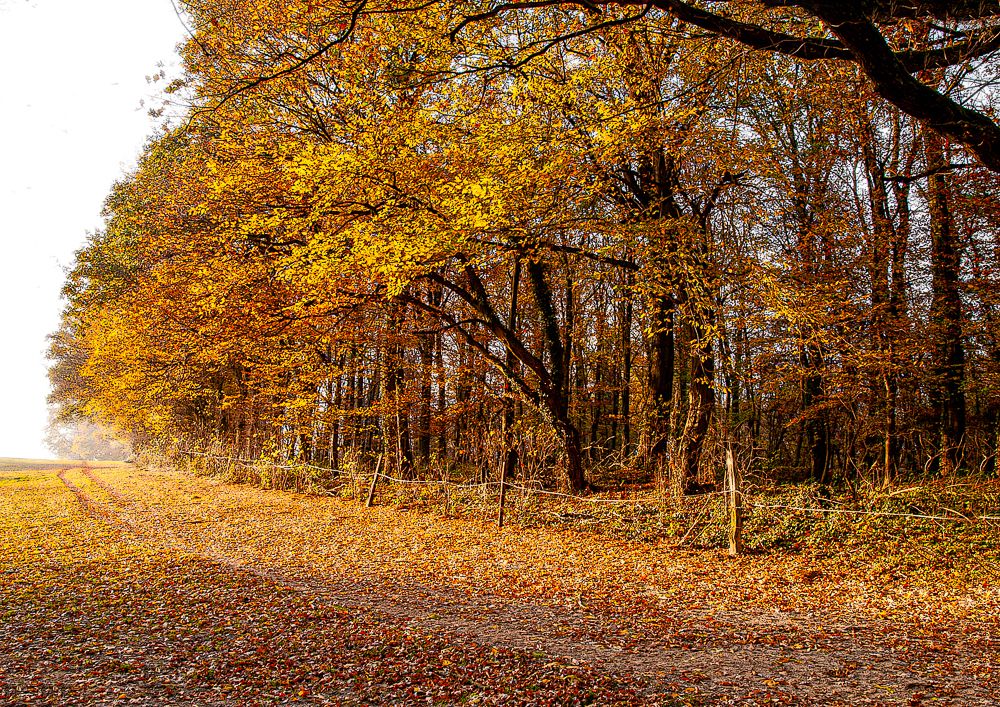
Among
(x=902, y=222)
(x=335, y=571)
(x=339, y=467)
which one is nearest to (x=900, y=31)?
(x=902, y=222)

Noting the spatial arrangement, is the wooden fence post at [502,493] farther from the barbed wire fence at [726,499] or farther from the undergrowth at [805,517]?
the undergrowth at [805,517]

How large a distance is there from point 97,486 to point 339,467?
814cm

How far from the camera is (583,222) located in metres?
9.72

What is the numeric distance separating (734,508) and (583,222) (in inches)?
191

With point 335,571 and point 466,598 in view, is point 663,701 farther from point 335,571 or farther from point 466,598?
point 335,571

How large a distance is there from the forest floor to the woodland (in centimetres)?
302

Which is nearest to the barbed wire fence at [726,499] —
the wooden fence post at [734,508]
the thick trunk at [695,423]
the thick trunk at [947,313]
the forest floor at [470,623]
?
the wooden fence post at [734,508]

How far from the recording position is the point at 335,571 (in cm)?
757

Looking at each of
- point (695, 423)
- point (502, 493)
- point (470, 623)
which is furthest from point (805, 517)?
point (470, 623)

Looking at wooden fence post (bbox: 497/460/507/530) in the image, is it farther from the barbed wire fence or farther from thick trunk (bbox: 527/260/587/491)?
thick trunk (bbox: 527/260/587/491)

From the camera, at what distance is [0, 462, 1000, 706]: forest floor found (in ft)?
12.8

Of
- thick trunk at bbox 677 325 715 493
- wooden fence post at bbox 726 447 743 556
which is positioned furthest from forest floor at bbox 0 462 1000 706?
thick trunk at bbox 677 325 715 493

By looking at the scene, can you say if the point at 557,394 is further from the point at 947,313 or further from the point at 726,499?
the point at 947,313

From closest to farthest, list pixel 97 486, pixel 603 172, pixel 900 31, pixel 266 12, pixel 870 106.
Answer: pixel 900 31 < pixel 266 12 < pixel 603 172 < pixel 870 106 < pixel 97 486
